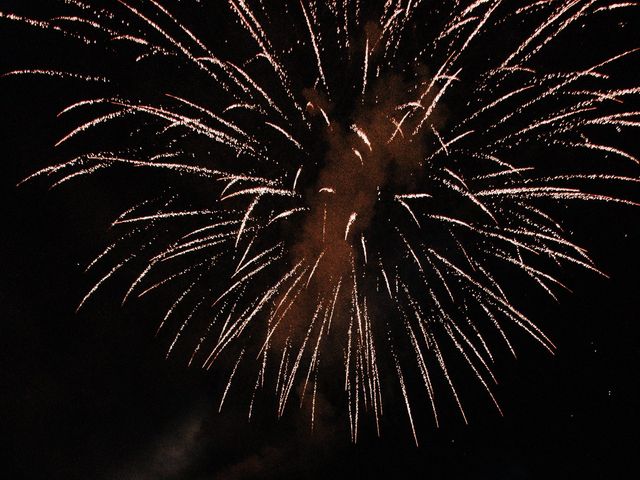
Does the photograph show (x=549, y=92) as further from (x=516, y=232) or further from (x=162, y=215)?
(x=162, y=215)

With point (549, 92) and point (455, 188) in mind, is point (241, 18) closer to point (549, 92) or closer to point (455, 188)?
point (455, 188)

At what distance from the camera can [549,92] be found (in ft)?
27.3

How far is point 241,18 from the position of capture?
27.9 ft

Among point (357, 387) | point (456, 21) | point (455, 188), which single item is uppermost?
point (456, 21)

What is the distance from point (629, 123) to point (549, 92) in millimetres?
1132

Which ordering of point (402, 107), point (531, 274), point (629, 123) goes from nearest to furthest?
point (629, 123) → point (402, 107) → point (531, 274)

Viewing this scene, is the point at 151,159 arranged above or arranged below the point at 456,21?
below

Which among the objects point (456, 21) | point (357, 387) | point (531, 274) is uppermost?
point (456, 21)

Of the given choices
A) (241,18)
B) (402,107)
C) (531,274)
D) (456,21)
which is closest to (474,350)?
(531,274)

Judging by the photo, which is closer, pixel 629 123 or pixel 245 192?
pixel 629 123

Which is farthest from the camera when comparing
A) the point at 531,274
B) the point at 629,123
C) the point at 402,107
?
Answer: the point at 531,274

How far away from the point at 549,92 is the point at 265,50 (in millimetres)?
4124

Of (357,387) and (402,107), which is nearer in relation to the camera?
(402,107)

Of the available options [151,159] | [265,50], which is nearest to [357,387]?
[151,159]
